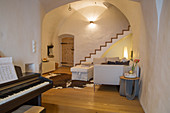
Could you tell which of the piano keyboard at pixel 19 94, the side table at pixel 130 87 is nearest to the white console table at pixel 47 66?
the side table at pixel 130 87

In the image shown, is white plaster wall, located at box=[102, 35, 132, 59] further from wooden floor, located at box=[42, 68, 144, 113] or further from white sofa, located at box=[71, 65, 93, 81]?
wooden floor, located at box=[42, 68, 144, 113]

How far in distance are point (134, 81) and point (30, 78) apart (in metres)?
2.62

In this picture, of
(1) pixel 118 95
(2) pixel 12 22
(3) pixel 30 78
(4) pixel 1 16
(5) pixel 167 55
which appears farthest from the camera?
(1) pixel 118 95

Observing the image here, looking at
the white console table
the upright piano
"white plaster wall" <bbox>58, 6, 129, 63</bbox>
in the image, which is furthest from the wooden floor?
"white plaster wall" <bbox>58, 6, 129, 63</bbox>

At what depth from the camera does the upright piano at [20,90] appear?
1574 mm

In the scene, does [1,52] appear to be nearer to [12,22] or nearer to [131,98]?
[12,22]

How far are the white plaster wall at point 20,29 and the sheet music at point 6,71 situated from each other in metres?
0.71

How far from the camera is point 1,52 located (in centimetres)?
252

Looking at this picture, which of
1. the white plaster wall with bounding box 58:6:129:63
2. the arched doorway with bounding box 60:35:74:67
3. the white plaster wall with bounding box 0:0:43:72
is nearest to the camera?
the white plaster wall with bounding box 0:0:43:72

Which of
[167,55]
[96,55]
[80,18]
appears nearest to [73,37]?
[80,18]

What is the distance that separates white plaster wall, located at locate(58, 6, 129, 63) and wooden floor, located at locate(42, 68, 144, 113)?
5047 mm

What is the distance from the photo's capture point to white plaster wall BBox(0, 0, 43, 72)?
8.39 ft

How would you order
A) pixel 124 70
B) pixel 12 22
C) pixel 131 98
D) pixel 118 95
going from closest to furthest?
pixel 12 22 < pixel 131 98 < pixel 118 95 < pixel 124 70

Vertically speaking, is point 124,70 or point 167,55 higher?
point 167,55
